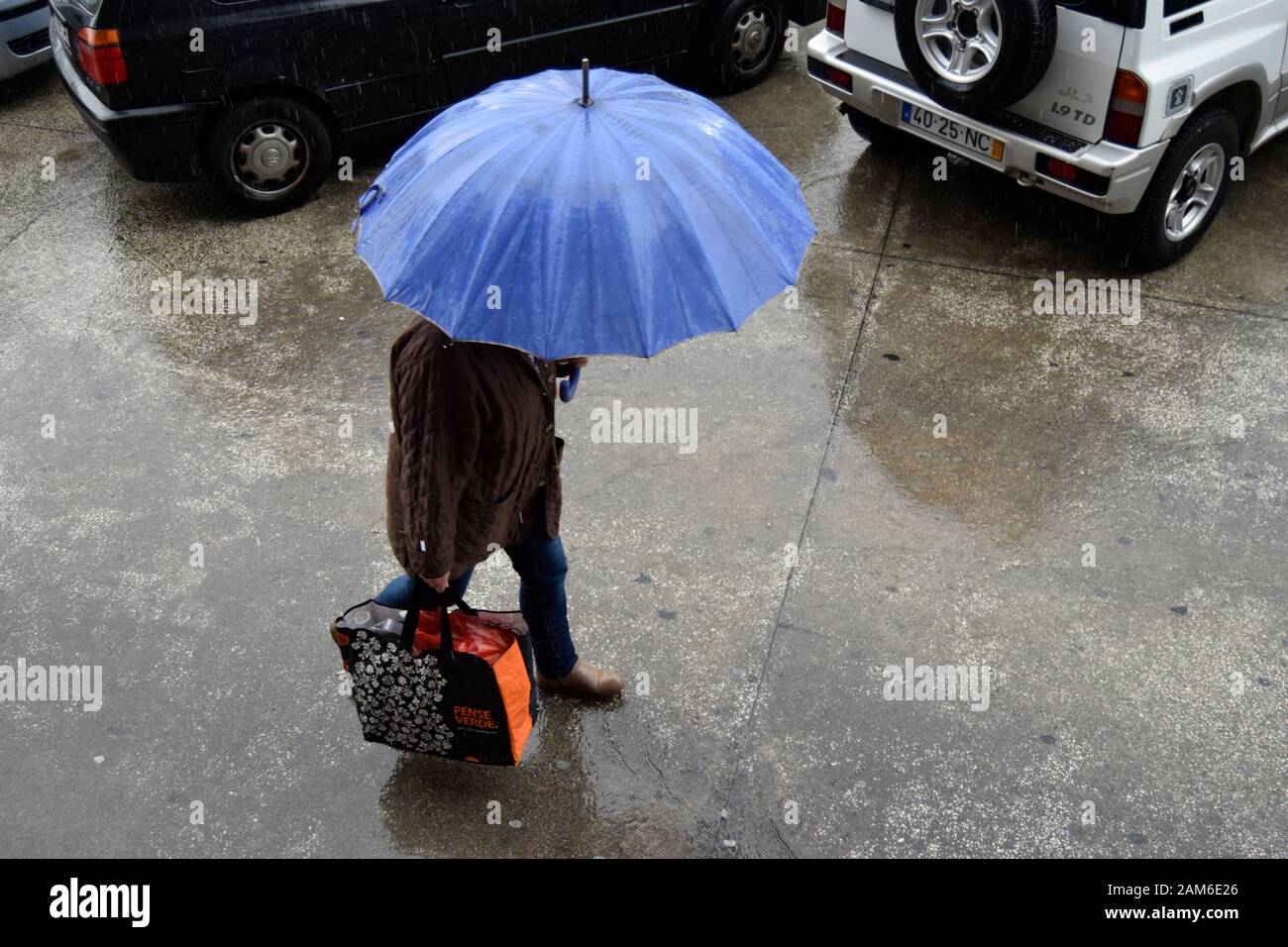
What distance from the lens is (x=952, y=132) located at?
622cm

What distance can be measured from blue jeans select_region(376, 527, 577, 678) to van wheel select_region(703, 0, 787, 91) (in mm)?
5057

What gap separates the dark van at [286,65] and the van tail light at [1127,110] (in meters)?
3.05

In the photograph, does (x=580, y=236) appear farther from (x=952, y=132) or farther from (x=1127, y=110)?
(x=952, y=132)

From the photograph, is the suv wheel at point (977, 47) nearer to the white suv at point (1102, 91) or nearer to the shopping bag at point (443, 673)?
the white suv at point (1102, 91)

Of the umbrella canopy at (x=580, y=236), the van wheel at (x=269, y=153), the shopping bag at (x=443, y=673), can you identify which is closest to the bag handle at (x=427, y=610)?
the shopping bag at (x=443, y=673)

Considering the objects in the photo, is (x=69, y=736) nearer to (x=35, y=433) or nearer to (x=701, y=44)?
(x=35, y=433)

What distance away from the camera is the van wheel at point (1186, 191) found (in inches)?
233

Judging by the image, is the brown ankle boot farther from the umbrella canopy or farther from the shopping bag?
the umbrella canopy

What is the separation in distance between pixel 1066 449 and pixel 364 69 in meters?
4.27

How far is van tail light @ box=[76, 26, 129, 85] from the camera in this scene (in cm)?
625

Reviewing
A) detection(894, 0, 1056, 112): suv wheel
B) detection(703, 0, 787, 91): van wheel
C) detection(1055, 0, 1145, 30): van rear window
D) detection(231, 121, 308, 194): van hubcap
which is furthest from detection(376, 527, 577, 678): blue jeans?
detection(703, 0, 787, 91): van wheel

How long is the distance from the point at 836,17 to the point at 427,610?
465 cm

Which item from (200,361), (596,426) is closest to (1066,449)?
(596,426)

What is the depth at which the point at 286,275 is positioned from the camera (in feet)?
21.1
